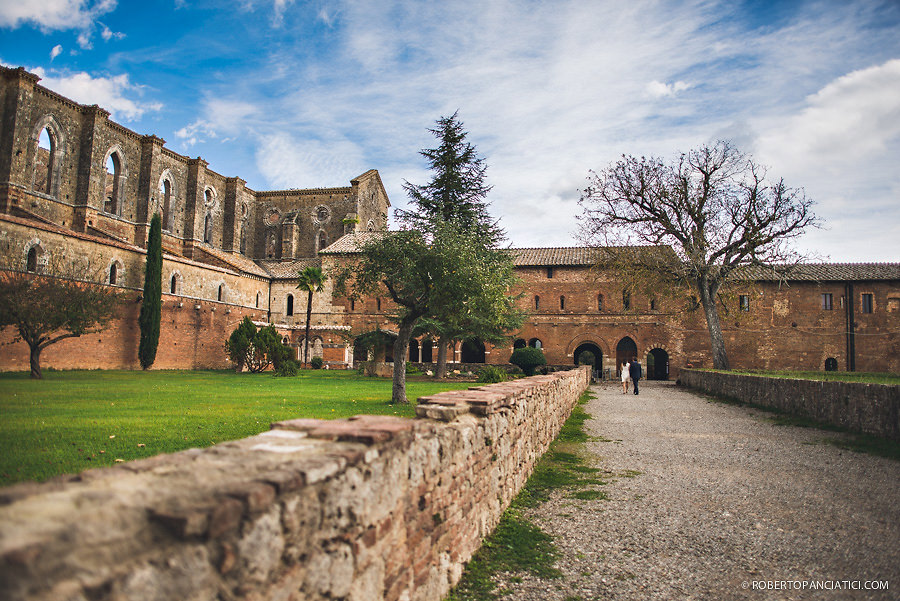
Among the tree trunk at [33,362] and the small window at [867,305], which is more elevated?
the small window at [867,305]

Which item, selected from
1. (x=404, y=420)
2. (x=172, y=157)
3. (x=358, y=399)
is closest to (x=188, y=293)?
(x=172, y=157)

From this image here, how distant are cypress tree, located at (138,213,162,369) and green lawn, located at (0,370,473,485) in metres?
16.0

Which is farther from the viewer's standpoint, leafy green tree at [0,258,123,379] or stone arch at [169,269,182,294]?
stone arch at [169,269,182,294]

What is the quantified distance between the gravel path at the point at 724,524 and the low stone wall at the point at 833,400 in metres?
1.19

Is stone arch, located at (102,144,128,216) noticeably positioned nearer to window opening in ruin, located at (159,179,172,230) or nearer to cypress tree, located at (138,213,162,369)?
window opening in ruin, located at (159,179,172,230)

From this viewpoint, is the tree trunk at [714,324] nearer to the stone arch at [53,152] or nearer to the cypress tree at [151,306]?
the cypress tree at [151,306]

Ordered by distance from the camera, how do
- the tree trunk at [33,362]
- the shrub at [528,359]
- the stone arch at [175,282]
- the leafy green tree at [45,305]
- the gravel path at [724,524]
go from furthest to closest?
the stone arch at [175,282] < the shrub at [528,359] < the tree trunk at [33,362] < the leafy green tree at [45,305] < the gravel path at [724,524]

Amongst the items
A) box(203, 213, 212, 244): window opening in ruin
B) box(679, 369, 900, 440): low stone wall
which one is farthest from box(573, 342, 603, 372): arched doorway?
box(203, 213, 212, 244): window opening in ruin

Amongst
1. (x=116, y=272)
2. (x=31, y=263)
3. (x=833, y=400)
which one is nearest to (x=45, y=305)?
(x=31, y=263)

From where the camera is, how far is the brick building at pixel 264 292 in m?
27.5

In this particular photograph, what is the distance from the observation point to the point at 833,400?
10.8m

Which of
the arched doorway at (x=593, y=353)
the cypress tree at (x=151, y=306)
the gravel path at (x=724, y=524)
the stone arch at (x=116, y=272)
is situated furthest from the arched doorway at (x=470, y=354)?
the gravel path at (x=724, y=524)

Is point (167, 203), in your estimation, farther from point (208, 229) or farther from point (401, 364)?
point (401, 364)

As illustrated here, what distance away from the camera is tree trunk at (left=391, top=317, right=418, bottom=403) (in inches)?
534
